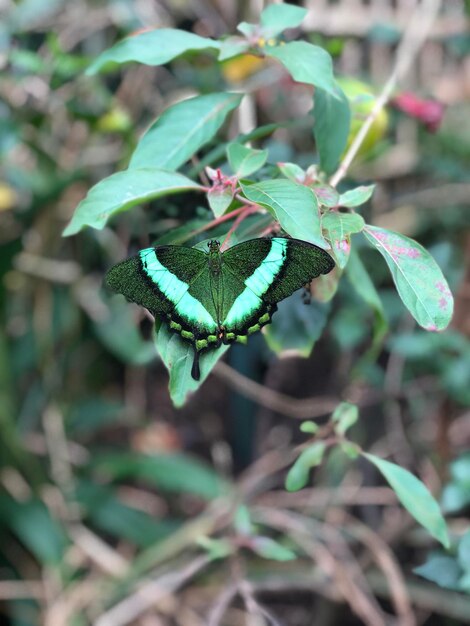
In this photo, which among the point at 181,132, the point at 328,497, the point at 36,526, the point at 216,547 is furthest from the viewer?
the point at 36,526

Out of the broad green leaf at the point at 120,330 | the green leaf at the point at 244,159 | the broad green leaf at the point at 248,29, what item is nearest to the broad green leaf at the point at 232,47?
the broad green leaf at the point at 248,29

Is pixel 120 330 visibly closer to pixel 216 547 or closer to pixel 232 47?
pixel 216 547

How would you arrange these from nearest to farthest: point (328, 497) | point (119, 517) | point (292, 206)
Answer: point (292, 206)
point (328, 497)
point (119, 517)

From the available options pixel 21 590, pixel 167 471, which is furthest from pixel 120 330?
pixel 21 590

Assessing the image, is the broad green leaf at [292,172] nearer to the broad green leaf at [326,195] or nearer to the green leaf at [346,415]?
the broad green leaf at [326,195]

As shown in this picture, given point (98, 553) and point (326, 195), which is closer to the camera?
point (326, 195)

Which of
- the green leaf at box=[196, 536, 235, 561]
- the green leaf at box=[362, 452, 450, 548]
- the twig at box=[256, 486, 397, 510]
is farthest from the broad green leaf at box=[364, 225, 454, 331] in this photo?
the twig at box=[256, 486, 397, 510]

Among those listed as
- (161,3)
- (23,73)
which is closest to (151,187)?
(23,73)
